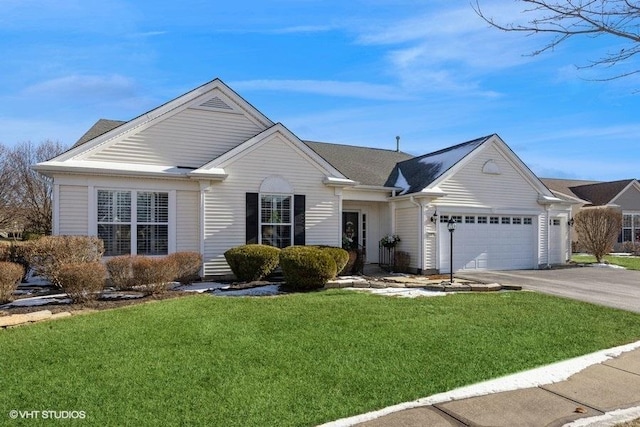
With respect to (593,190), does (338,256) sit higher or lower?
lower

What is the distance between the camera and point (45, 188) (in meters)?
30.6

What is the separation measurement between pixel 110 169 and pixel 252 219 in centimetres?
431

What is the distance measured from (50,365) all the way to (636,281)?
53.9ft

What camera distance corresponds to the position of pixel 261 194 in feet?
45.0

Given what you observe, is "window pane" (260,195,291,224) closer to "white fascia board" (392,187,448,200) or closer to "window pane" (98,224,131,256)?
"window pane" (98,224,131,256)

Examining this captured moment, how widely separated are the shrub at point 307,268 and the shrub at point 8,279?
19.2 ft

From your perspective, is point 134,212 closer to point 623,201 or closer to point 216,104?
point 216,104

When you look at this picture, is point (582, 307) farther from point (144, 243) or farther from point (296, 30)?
point (144, 243)

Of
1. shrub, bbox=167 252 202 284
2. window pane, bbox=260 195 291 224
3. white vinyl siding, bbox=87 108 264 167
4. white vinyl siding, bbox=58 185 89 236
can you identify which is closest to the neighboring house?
window pane, bbox=260 195 291 224

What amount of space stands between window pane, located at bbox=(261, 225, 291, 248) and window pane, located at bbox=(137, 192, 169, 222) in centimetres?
304

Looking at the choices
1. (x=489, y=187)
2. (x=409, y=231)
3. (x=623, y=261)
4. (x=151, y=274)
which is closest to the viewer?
(x=151, y=274)

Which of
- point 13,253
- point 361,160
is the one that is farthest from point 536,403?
point 361,160

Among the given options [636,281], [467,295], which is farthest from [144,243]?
[636,281]

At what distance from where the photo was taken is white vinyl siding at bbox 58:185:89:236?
38.7 feet
